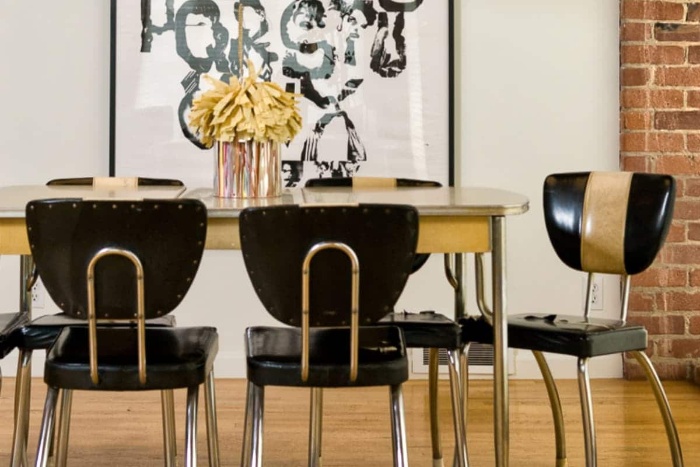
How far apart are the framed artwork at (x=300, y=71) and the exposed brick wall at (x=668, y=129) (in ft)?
2.57

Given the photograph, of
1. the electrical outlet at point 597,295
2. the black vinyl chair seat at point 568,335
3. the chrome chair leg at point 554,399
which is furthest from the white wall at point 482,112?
the black vinyl chair seat at point 568,335

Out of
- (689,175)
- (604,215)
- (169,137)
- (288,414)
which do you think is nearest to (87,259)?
(604,215)

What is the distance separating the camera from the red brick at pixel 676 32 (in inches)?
165

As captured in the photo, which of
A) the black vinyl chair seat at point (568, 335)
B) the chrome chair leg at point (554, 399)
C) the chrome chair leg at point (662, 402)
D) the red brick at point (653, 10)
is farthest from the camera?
the red brick at point (653, 10)

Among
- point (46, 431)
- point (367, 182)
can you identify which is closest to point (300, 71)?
point (367, 182)

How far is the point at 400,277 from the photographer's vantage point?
2.06 meters

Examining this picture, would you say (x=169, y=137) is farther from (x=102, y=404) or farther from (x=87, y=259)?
(x=87, y=259)

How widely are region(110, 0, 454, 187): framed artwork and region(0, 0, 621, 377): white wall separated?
0.39 ft

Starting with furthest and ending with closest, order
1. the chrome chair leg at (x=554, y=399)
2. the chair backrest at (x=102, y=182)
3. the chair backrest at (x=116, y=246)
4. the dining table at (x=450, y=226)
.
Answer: the chair backrest at (x=102, y=182), the chrome chair leg at (x=554, y=399), the dining table at (x=450, y=226), the chair backrest at (x=116, y=246)

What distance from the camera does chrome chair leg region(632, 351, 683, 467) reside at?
2.66m

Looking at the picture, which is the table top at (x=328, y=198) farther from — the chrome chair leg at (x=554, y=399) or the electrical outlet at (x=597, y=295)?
the electrical outlet at (x=597, y=295)

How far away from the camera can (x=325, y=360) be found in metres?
2.11

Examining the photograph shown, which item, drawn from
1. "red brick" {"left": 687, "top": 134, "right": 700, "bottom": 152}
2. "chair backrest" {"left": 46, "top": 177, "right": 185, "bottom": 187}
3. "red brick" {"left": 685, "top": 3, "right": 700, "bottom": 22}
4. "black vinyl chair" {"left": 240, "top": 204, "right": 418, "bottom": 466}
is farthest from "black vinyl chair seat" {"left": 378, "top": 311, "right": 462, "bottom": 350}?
"red brick" {"left": 685, "top": 3, "right": 700, "bottom": 22}

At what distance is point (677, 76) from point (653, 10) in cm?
30
